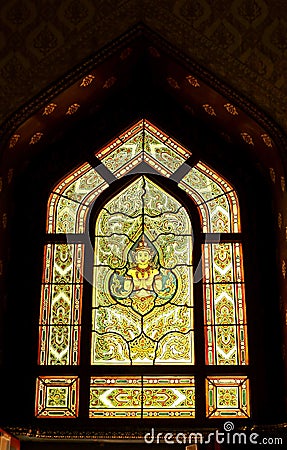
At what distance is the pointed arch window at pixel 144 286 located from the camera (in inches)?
224

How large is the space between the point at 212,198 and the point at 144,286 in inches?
36.4

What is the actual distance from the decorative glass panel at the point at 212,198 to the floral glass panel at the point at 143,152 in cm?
18

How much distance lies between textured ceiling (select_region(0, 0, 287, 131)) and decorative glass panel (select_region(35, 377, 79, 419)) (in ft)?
6.37

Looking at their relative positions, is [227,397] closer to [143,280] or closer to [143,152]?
[143,280]

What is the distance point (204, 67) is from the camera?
5785mm

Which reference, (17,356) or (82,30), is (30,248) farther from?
(82,30)

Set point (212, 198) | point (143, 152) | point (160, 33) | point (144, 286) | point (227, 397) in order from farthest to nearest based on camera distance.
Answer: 1. point (143, 152)
2. point (212, 198)
3. point (144, 286)
4. point (160, 33)
5. point (227, 397)

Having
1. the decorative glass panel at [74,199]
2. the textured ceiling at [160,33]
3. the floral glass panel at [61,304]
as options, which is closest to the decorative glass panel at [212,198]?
the decorative glass panel at [74,199]

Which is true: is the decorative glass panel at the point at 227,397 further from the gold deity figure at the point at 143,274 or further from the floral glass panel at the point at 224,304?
the gold deity figure at the point at 143,274

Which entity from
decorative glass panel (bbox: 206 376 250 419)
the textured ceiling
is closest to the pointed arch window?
decorative glass panel (bbox: 206 376 250 419)

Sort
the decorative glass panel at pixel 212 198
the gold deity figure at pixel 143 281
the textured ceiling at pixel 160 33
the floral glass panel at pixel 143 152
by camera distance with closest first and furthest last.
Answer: the textured ceiling at pixel 160 33 < the gold deity figure at pixel 143 281 < the decorative glass panel at pixel 212 198 < the floral glass panel at pixel 143 152

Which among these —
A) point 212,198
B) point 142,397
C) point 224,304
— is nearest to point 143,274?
point 224,304

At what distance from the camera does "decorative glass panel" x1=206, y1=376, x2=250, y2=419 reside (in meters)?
5.60

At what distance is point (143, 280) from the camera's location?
19.9 ft
